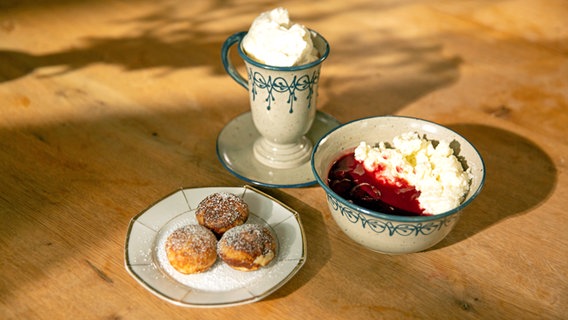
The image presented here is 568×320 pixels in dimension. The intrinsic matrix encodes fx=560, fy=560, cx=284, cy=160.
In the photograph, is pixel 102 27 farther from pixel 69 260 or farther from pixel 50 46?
pixel 69 260

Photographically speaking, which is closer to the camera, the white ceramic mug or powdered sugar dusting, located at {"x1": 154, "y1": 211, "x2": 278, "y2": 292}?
powdered sugar dusting, located at {"x1": 154, "y1": 211, "x2": 278, "y2": 292}

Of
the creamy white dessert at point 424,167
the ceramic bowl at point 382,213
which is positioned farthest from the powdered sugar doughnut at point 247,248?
the creamy white dessert at point 424,167

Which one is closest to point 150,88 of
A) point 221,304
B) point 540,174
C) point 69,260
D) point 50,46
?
point 50,46

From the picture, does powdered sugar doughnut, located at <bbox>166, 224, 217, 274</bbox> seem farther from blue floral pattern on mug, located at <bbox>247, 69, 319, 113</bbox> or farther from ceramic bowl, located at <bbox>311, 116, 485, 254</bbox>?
blue floral pattern on mug, located at <bbox>247, 69, 319, 113</bbox>

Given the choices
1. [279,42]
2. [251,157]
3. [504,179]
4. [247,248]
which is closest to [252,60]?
[279,42]

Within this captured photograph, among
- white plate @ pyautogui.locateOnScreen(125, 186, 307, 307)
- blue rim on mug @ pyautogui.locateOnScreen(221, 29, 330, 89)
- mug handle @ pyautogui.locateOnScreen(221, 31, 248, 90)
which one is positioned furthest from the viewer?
mug handle @ pyautogui.locateOnScreen(221, 31, 248, 90)

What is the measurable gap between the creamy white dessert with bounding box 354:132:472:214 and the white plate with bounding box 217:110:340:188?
16 cm

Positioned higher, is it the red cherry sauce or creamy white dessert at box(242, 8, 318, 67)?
creamy white dessert at box(242, 8, 318, 67)

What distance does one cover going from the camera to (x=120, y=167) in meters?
1.20

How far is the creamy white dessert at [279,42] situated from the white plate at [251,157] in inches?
9.4

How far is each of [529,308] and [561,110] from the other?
67 cm

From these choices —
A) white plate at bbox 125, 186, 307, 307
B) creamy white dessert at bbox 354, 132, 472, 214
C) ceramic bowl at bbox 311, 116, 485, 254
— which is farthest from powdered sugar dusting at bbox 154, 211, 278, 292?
creamy white dessert at bbox 354, 132, 472, 214

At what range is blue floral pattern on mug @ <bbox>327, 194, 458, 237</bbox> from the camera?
92 cm

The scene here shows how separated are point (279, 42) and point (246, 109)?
35cm
